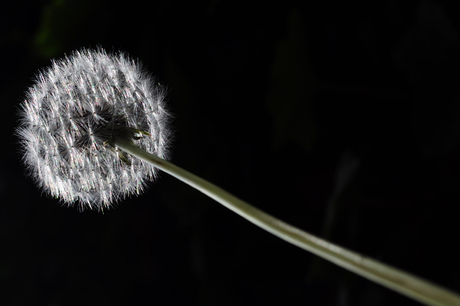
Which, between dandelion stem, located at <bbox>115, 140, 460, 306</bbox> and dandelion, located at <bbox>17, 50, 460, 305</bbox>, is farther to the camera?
dandelion, located at <bbox>17, 50, 460, 305</bbox>

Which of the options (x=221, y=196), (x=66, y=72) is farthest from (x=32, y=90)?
(x=221, y=196)

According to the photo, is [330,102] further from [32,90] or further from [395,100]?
[32,90]

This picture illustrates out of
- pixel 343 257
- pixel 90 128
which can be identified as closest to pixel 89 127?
pixel 90 128

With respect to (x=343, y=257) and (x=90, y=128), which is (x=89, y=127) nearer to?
(x=90, y=128)

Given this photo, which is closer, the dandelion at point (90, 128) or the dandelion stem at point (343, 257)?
the dandelion stem at point (343, 257)
